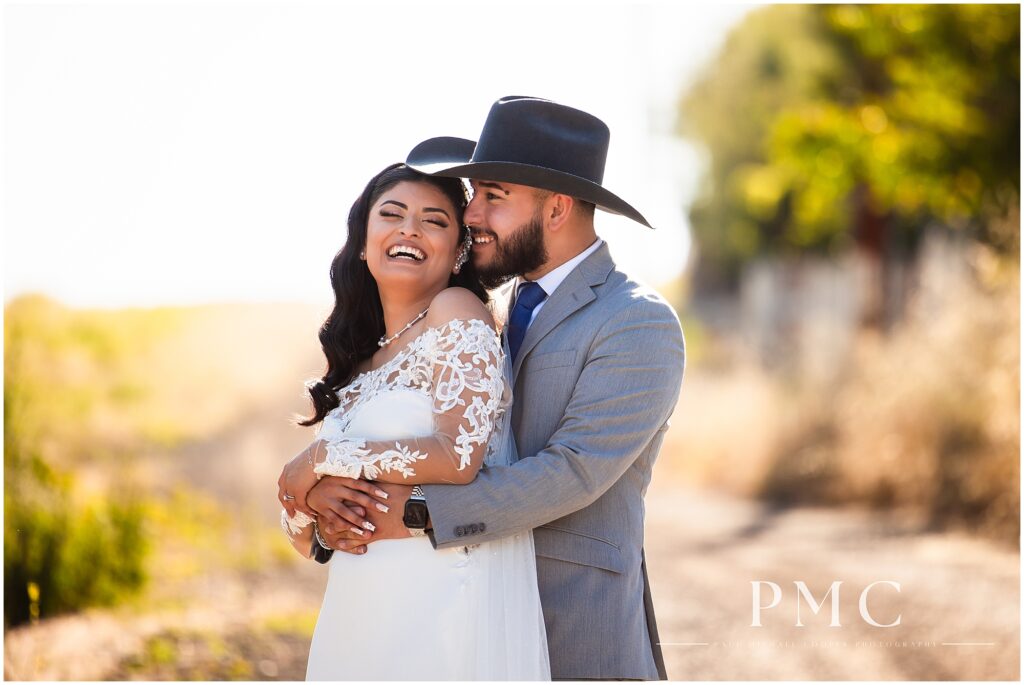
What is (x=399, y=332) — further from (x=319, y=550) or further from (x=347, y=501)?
(x=319, y=550)

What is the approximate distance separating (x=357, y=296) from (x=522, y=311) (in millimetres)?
543

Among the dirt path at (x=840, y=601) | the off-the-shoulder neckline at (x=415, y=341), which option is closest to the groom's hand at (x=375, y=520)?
the off-the-shoulder neckline at (x=415, y=341)

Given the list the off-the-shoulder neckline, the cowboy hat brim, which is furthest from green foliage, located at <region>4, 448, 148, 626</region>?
the cowboy hat brim

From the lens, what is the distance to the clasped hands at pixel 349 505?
2.85 meters

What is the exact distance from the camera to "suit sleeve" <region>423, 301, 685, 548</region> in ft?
9.14

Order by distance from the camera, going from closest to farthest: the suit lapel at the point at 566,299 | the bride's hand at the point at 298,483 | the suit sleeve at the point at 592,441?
the suit sleeve at the point at 592,441
the bride's hand at the point at 298,483
the suit lapel at the point at 566,299

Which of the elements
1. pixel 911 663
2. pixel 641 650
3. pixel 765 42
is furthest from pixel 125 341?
pixel 641 650

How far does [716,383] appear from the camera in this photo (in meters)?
12.1

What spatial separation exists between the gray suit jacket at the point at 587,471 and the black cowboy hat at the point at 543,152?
250 millimetres

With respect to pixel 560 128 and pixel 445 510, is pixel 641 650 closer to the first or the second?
pixel 445 510

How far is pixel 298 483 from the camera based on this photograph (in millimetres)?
2918

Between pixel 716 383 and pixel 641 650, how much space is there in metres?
9.28

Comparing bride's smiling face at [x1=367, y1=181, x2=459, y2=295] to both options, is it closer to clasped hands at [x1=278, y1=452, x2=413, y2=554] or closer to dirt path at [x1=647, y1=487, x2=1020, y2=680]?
clasped hands at [x1=278, y1=452, x2=413, y2=554]

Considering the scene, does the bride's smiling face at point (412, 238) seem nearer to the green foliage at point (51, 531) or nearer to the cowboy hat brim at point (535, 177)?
the cowboy hat brim at point (535, 177)
